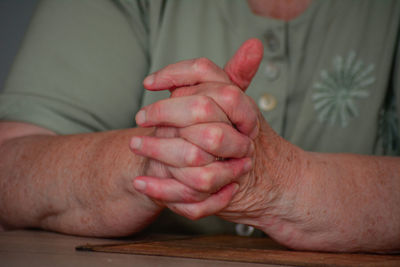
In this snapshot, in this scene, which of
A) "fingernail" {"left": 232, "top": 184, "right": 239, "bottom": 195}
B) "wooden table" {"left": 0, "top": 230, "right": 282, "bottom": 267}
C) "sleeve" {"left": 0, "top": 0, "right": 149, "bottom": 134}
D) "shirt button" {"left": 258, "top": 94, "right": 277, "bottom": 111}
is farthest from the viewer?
"shirt button" {"left": 258, "top": 94, "right": 277, "bottom": 111}

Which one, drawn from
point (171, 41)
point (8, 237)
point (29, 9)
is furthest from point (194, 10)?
point (29, 9)

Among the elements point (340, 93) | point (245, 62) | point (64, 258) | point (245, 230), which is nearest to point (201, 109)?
point (245, 62)

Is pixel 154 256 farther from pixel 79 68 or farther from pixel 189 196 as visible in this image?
pixel 79 68

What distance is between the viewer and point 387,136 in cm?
101

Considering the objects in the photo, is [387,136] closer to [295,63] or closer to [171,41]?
[295,63]

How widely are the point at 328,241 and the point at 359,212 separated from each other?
0.23 ft

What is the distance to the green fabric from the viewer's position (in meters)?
0.93

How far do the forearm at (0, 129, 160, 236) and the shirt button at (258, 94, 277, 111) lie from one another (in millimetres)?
395

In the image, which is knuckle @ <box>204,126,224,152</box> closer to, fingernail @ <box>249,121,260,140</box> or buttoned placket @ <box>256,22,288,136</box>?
fingernail @ <box>249,121,260,140</box>

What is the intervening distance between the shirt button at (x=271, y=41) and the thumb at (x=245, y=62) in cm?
40

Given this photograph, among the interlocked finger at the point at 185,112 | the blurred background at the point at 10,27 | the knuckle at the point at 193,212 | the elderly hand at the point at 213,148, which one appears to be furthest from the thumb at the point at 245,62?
the blurred background at the point at 10,27

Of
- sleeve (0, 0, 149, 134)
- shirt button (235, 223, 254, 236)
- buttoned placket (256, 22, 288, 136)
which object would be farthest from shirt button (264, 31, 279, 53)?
shirt button (235, 223, 254, 236)

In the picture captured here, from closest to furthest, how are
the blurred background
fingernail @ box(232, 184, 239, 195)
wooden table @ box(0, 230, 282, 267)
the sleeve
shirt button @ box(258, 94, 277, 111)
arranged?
wooden table @ box(0, 230, 282, 267), fingernail @ box(232, 184, 239, 195), the sleeve, shirt button @ box(258, 94, 277, 111), the blurred background

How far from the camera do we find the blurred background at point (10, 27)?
223 cm
